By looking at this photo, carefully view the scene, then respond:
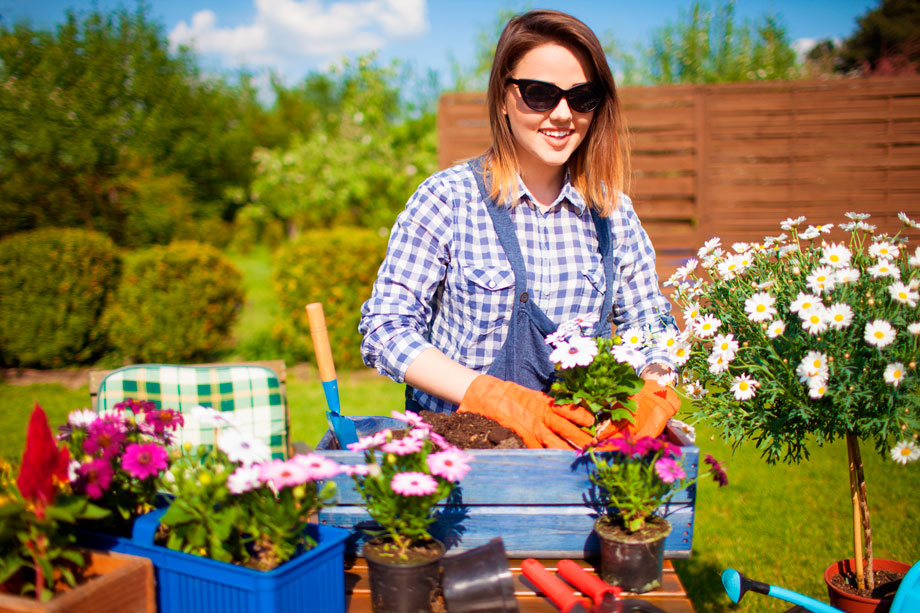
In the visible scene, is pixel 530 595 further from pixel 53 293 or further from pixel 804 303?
pixel 53 293

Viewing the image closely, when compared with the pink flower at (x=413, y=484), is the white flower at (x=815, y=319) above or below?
above

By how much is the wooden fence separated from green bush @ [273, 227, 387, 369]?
1.22m

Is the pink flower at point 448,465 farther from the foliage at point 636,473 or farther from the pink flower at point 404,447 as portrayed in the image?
the foliage at point 636,473

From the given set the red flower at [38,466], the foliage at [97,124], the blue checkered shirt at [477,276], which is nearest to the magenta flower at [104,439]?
the red flower at [38,466]

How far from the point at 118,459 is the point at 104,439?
0.19ft

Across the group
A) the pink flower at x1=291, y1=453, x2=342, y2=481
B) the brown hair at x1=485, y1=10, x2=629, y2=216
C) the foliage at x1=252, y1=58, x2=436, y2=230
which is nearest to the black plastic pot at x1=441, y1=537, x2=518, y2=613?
the pink flower at x1=291, y1=453, x2=342, y2=481

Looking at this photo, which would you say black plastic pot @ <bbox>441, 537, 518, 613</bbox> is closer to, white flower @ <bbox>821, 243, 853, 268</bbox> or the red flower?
the red flower

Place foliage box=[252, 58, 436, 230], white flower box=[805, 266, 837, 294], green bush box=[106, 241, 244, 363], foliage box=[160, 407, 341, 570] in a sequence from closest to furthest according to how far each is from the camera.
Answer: foliage box=[160, 407, 341, 570]
white flower box=[805, 266, 837, 294]
green bush box=[106, 241, 244, 363]
foliage box=[252, 58, 436, 230]

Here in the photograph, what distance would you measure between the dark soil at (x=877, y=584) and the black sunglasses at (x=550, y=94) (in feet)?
4.61

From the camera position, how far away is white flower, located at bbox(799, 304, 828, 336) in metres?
1.28

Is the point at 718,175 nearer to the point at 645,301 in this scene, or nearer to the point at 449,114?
the point at 449,114

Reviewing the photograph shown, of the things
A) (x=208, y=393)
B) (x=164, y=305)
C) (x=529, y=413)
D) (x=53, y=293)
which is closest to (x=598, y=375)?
(x=529, y=413)

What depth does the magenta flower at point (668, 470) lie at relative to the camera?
1.22m

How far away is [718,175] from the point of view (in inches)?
268
